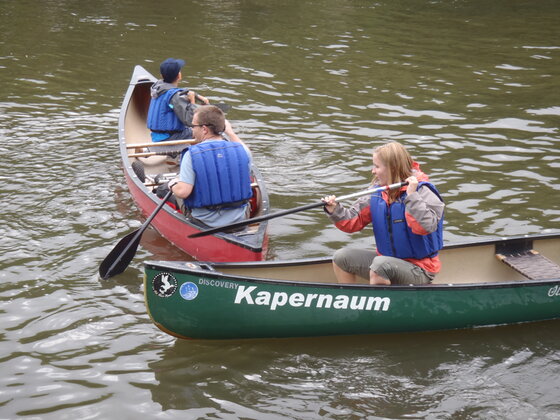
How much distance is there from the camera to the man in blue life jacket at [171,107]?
32.5ft

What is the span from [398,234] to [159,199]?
287 centimetres

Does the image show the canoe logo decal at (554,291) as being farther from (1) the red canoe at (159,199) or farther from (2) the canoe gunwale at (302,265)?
(1) the red canoe at (159,199)

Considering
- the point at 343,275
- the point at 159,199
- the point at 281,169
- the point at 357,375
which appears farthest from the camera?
the point at 281,169

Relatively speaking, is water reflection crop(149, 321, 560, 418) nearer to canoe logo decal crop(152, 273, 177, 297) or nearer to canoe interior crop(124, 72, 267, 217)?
canoe logo decal crop(152, 273, 177, 297)

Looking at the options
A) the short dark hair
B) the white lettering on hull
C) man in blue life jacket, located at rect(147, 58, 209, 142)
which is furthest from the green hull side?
man in blue life jacket, located at rect(147, 58, 209, 142)

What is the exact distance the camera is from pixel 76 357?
661 cm

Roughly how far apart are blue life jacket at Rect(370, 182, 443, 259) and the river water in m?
0.83

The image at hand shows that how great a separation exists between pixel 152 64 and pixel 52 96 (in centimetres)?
243

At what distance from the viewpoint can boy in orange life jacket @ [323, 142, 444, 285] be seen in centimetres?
642

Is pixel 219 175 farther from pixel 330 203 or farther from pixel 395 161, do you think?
pixel 395 161

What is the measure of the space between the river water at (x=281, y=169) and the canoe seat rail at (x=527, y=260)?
0.47m

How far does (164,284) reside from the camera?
6383 millimetres

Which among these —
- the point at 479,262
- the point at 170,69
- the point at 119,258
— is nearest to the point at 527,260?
the point at 479,262

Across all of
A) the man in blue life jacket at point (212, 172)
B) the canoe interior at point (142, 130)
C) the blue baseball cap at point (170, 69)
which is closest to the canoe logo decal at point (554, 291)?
the man in blue life jacket at point (212, 172)
